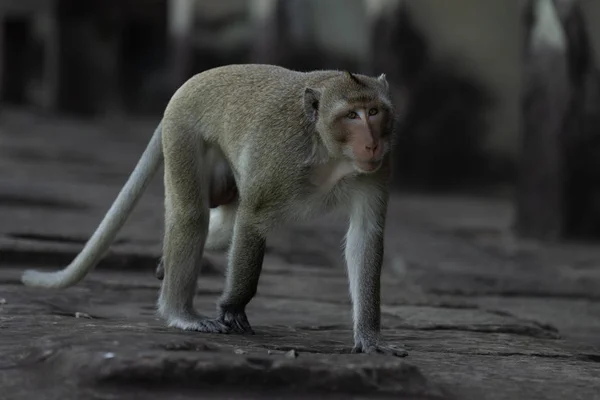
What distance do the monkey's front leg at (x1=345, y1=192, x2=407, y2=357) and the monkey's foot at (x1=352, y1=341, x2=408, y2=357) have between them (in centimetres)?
2

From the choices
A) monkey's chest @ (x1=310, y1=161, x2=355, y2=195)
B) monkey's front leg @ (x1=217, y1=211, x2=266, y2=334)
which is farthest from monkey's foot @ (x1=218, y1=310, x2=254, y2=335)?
monkey's chest @ (x1=310, y1=161, x2=355, y2=195)

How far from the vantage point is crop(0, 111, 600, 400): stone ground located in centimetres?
324

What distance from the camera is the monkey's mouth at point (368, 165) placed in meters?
3.91

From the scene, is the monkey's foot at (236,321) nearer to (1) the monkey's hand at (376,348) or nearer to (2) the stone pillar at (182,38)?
(1) the monkey's hand at (376,348)

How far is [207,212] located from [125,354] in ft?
4.46

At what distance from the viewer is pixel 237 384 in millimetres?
3232

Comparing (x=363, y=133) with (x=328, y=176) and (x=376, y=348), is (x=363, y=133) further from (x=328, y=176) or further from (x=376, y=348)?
(x=376, y=348)

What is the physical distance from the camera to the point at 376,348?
4035mm

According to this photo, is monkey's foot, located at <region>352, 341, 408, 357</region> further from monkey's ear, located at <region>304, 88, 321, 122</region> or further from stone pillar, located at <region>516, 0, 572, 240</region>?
stone pillar, located at <region>516, 0, 572, 240</region>

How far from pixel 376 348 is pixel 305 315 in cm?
124

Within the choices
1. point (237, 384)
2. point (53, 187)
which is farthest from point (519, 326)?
point (53, 187)

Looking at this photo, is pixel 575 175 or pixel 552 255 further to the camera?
pixel 575 175

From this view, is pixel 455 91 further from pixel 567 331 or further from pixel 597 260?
pixel 567 331

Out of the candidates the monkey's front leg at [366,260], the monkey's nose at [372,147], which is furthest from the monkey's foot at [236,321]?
the monkey's nose at [372,147]
